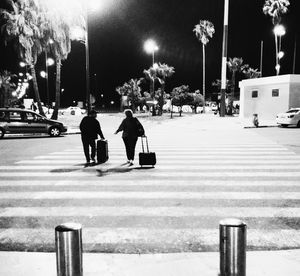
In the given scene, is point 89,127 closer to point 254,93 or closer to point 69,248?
point 69,248

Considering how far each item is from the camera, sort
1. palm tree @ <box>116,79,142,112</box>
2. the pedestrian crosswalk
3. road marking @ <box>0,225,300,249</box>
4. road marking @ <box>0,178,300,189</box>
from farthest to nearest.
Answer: palm tree @ <box>116,79,142,112</box>
road marking @ <box>0,178,300,189</box>
the pedestrian crosswalk
road marking @ <box>0,225,300,249</box>

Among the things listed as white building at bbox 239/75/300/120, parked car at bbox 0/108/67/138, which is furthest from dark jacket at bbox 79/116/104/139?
white building at bbox 239/75/300/120

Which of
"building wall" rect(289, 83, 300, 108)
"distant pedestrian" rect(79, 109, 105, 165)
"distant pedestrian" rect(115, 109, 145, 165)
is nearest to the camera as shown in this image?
"distant pedestrian" rect(115, 109, 145, 165)

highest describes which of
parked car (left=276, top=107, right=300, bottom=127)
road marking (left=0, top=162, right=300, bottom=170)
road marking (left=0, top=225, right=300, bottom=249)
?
parked car (left=276, top=107, right=300, bottom=127)

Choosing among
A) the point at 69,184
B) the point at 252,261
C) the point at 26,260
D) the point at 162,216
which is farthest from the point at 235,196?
the point at 26,260

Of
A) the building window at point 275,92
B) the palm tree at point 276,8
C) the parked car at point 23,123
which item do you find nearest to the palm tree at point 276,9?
the palm tree at point 276,8

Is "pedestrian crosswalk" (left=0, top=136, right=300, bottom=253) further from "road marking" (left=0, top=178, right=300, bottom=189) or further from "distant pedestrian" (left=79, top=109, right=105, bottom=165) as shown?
"distant pedestrian" (left=79, top=109, right=105, bottom=165)

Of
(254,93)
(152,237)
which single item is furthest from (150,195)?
(254,93)

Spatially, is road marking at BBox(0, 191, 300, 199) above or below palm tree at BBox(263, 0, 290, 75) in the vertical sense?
below

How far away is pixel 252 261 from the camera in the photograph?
4.01 m

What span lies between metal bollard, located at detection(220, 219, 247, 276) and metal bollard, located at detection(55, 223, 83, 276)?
1311mm

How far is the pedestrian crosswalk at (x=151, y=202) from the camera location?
486 cm

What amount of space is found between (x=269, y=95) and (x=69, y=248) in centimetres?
3400

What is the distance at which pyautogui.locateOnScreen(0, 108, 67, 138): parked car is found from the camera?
792 inches
